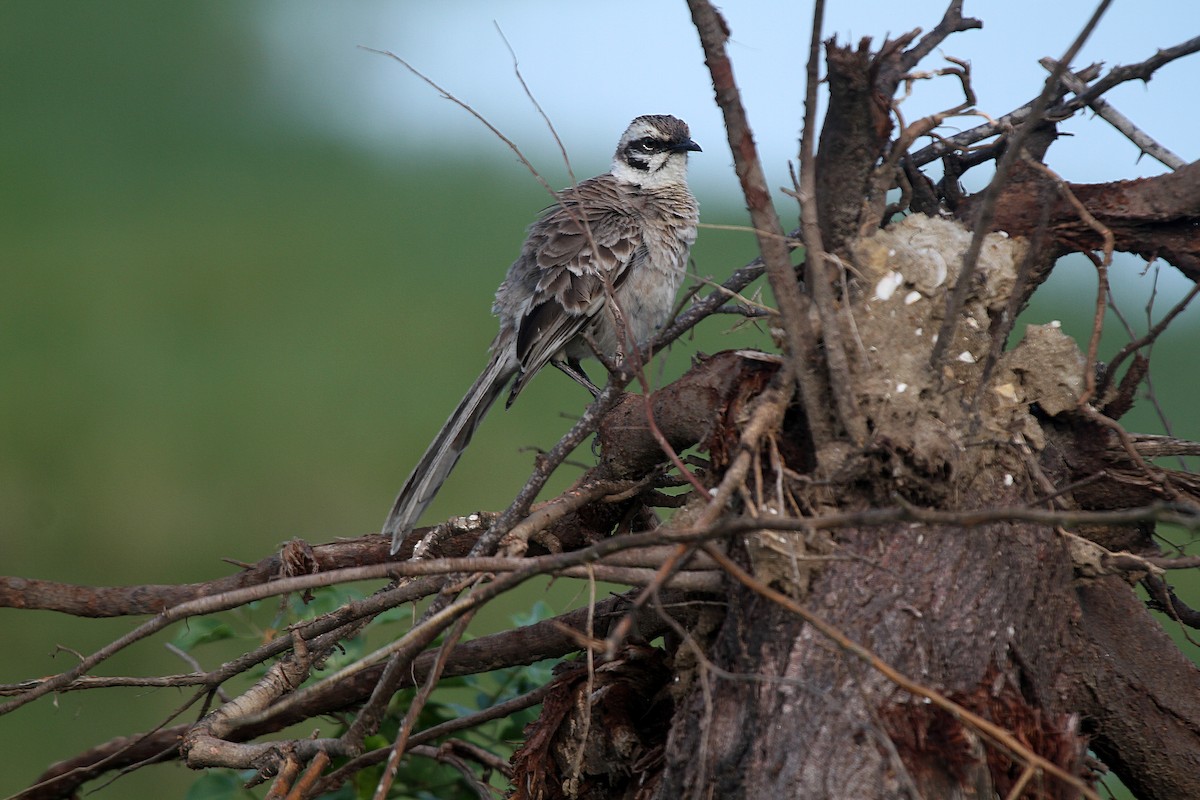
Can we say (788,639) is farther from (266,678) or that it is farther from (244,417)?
(244,417)

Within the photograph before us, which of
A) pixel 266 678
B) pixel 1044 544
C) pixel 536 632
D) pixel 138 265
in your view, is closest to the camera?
pixel 1044 544

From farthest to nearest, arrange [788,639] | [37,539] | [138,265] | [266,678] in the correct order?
[138,265], [37,539], [266,678], [788,639]

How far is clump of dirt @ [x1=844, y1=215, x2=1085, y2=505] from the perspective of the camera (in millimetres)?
1628

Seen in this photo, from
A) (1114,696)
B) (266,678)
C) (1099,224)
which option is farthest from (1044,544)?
(266,678)

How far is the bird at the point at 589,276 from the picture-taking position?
11.5 feet

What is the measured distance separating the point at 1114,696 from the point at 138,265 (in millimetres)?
7418

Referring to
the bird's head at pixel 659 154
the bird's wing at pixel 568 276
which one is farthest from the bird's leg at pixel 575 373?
the bird's head at pixel 659 154

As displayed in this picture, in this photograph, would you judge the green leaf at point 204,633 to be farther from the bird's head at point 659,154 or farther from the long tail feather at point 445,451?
the bird's head at point 659,154

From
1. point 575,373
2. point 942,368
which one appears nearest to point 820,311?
point 942,368

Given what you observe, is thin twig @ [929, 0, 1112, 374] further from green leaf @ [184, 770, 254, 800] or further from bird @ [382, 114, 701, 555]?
green leaf @ [184, 770, 254, 800]

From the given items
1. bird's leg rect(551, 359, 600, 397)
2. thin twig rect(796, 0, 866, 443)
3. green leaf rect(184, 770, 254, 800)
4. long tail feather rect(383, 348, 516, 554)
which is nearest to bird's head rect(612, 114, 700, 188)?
bird's leg rect(551, 359, 600, 397)

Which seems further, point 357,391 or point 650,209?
point 357,391

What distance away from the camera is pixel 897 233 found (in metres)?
1.82

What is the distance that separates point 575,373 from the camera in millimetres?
3812
